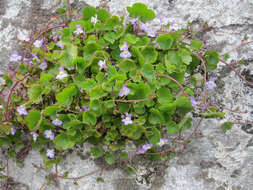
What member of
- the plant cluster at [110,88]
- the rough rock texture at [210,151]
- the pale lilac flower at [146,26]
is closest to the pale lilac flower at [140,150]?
the plant cluster at [110,88]

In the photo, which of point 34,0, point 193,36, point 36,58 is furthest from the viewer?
point 34,0

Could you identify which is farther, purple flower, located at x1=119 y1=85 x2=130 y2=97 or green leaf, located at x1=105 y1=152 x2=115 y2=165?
green leaf, located at x1=105 y1=152 x2=115 y2=165

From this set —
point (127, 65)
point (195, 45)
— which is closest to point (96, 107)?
point (127, 65)

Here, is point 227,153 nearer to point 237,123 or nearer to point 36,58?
point 237,123

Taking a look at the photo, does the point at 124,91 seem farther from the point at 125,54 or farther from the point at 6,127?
the point at 6,127

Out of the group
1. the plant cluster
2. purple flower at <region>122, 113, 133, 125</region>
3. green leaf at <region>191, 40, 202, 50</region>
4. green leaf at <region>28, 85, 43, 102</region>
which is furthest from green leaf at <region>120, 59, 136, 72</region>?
green leaf at <region>28, 85, 43, 102</region>

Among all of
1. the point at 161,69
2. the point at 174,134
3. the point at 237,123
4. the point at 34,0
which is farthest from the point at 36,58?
the point at 237,123

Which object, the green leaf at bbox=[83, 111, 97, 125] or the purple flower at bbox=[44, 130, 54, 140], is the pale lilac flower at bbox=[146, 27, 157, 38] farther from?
the purple flower at bbox=[44, 130, 54, 140]
